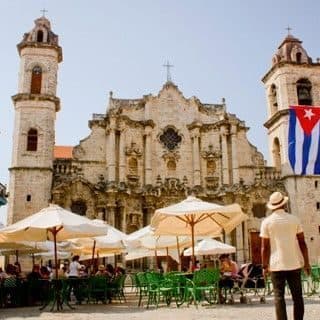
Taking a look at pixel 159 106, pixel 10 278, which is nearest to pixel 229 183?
pixel 159 106

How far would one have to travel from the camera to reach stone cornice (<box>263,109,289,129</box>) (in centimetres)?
2975

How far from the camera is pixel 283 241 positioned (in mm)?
5961

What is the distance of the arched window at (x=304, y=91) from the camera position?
31.2 meters

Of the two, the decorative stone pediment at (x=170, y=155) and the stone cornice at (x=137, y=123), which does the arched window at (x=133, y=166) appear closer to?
the decorative stone pediment at (x=170, y=155)

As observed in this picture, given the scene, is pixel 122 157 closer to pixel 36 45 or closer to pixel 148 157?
pixel 148 157

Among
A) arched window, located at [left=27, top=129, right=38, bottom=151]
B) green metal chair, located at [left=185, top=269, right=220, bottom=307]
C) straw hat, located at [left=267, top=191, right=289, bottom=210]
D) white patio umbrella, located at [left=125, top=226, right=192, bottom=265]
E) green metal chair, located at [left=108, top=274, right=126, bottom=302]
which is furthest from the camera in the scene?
arched window, located at [left=27, top=129, right=38, bottom=151]

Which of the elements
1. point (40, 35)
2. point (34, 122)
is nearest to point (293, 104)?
point (34, 122)

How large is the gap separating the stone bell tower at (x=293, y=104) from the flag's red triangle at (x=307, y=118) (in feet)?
58.7

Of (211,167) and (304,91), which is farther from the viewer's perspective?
(304,91)

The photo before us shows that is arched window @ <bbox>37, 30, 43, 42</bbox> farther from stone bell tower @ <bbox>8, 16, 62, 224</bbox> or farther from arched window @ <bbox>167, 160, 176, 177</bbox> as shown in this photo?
arched window @ <bbox>167, 160, 176, 177</bbox>

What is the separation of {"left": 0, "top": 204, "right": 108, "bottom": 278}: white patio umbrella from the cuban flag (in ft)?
16.8

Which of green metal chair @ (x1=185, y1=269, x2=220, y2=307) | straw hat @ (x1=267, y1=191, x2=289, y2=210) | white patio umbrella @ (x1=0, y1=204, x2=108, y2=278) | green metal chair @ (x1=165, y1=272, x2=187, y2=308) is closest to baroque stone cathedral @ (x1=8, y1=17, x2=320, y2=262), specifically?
white patio umbrella @ (x1=0, y1=204, x2=108, y2=278)

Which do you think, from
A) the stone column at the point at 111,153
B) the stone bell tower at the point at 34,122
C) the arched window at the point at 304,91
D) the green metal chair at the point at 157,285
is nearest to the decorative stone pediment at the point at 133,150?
the stone column at the point at 111,153

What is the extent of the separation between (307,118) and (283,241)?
5985 mm
